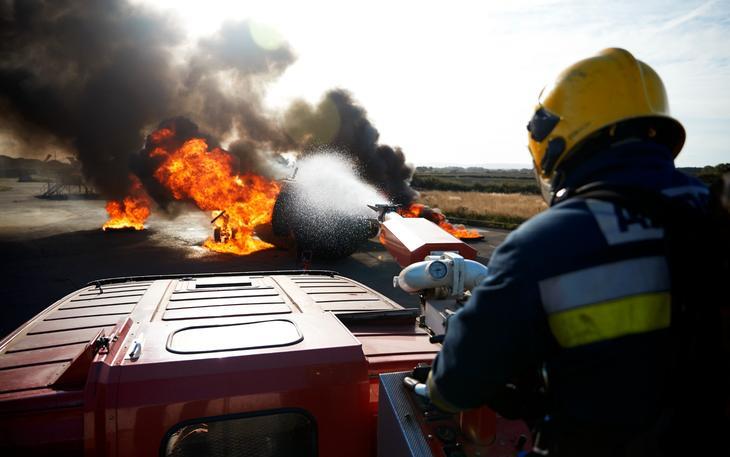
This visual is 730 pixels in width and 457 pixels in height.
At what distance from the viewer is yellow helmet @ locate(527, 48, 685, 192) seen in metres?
1.54

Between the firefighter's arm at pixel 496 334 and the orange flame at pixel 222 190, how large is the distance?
15519mm

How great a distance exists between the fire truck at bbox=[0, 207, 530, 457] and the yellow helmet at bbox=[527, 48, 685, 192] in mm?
1214

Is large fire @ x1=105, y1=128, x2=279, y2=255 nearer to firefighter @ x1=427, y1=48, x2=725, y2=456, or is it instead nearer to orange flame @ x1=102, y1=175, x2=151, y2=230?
orange flame @ x1=102, y1=175, x2=151, y2=230

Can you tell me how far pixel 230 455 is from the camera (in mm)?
2260

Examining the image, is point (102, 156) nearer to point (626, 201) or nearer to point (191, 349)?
point (191, 349)

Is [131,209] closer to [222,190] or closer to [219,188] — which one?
[219,188]

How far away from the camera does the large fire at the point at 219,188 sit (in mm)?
16859

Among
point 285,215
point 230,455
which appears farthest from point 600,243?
point 285,215

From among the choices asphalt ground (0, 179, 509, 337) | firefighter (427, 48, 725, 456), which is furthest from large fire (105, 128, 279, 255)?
firefighter (427, 48, 725, 456)

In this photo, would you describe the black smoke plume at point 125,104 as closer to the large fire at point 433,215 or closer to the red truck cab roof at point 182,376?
the large fire at point 433,215

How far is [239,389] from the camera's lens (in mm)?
2188

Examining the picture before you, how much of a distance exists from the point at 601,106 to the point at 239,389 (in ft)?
6.70

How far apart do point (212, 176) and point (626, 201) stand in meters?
17.7

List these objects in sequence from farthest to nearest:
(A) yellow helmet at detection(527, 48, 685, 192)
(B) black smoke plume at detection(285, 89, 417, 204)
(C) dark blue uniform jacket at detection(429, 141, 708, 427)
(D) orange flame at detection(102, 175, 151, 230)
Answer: (B) black smoke plume at detection(285, 89, 417, 204) → (D) orange flame at detection(102, 175, 151, 230) → (A) yellow helmet at detection(527, 48, 685, 192) → (C) dark blue uniform jacket at detection(429, 141, 708, 427)
